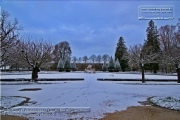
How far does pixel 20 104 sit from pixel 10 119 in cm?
298

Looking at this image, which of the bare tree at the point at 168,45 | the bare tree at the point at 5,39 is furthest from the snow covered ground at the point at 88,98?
the bare tree at the point at 168,45

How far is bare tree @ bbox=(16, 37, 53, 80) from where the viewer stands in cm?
2373

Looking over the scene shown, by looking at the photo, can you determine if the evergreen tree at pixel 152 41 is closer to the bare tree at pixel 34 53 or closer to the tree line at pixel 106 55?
the tree line at pixel 106 55

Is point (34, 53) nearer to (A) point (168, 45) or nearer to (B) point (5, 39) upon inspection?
(B) point (5, 39)

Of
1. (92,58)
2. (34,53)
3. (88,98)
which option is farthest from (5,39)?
(92,58)

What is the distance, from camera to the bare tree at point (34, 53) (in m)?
23.7

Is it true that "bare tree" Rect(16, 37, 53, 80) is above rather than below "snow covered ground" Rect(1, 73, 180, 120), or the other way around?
above

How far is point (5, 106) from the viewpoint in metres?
9.00

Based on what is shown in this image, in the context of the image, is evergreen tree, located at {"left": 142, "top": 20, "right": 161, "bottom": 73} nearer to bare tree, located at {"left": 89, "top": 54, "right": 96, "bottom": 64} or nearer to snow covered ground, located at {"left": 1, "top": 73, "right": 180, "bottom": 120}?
snow covered ground, located at {"left": 1, "top": 73, "right": 180, "bottom": 120}

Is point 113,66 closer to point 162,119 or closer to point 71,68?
point 71,68

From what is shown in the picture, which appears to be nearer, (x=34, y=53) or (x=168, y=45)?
(x=34, y=53)

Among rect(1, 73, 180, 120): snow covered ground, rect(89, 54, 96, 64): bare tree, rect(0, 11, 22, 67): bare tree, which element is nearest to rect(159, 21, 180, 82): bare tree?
rect(1, 73, 180, 120): snow covered ground

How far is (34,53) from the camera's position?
25.2 meters

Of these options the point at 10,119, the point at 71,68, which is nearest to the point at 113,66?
the point at 71,68
